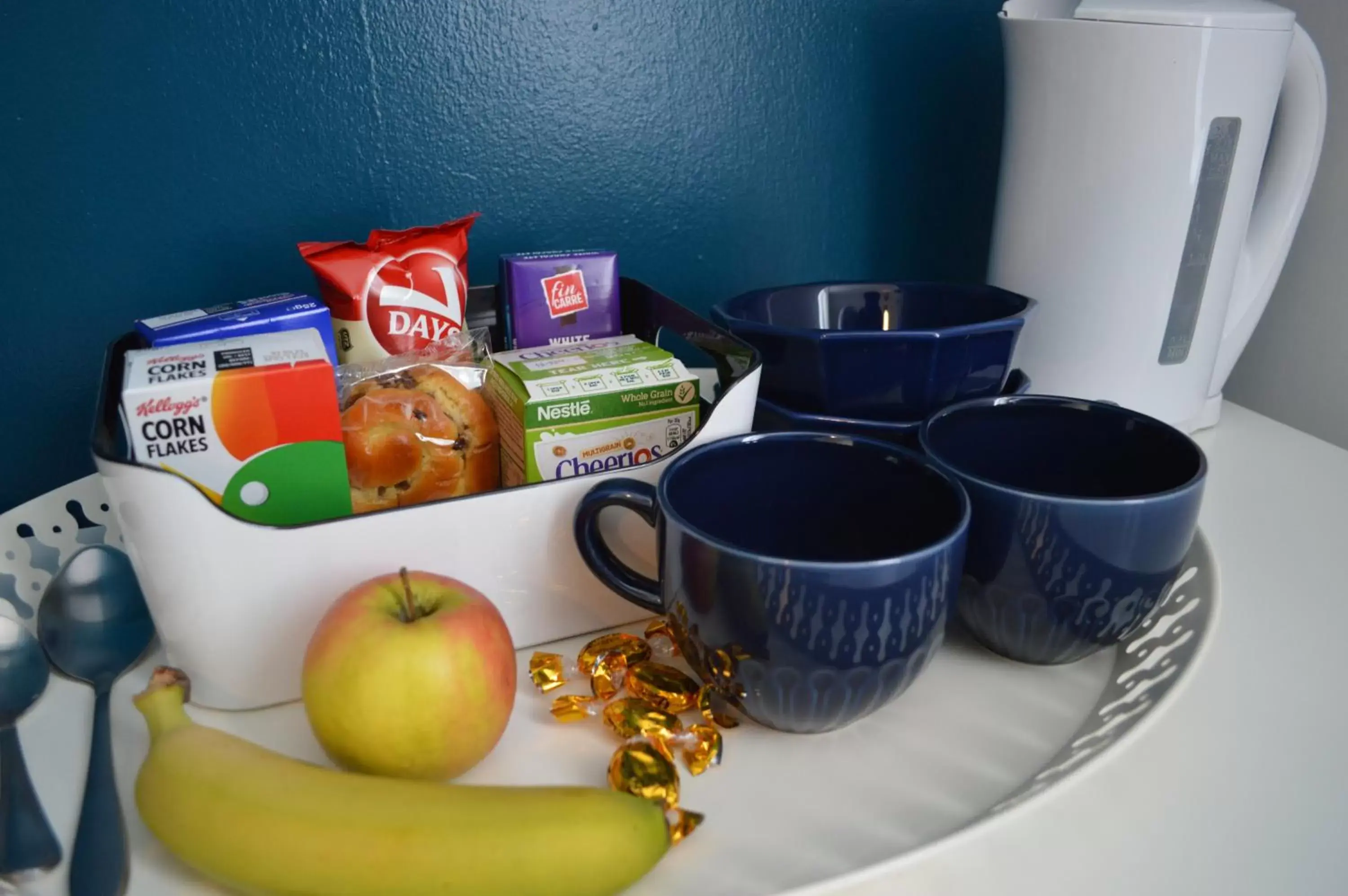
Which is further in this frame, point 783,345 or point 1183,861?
point 783,345

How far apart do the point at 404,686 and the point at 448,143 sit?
0.51m

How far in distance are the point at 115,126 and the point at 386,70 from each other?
204 millimetres

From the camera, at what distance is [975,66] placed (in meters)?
0.92

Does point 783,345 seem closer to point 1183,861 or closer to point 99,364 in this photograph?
point 1183,861

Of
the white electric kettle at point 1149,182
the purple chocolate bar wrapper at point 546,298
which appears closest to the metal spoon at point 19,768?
the purple chocolate bar wrapper at point 546,298

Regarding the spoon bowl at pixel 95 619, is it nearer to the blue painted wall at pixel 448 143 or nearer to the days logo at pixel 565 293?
the blue painted wall at pixel 448 143

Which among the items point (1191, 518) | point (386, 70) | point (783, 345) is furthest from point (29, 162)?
point (1191, 518)

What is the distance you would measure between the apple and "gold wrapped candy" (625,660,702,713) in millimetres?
90

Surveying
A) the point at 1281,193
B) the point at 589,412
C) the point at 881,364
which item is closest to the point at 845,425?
the point at 881,364

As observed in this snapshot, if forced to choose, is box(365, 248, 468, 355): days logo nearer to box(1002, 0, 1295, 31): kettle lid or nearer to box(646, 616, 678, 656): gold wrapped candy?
box(646, 616, 678, 656): gold wrapped candy

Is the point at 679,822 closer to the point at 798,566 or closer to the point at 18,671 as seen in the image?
the point at 798,566

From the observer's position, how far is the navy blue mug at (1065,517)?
0.51 m

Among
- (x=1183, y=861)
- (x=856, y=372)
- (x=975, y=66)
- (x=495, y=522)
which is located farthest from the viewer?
(x=975, y=66)

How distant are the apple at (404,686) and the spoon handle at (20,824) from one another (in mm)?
124
